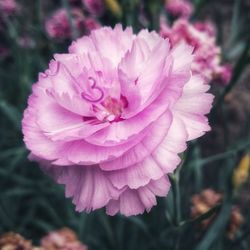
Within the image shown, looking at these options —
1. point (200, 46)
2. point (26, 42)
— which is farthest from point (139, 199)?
point (26, 42)

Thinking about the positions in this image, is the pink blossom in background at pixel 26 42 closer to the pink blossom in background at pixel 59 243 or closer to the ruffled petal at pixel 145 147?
the pink blossom in background at pixel 59 243

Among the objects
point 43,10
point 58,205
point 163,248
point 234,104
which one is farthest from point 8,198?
point 43,10

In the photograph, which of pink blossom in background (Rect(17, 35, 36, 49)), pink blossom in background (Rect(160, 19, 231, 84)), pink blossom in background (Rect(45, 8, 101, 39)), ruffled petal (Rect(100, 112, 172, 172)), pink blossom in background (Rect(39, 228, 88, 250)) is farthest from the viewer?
pink blossom in background (Rect(17, 35, 36, 49))

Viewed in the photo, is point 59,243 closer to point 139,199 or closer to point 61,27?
point 139,199

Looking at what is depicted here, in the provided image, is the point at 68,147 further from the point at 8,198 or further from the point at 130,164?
the point at 8,198

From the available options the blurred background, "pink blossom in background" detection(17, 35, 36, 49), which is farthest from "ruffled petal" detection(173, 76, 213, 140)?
"pink blossom in background" detection(17, 35, 36, 49)

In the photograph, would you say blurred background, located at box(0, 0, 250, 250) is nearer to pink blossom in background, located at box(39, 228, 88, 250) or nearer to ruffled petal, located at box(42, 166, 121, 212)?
pink blossom in background, located at box(39, 228, 88, 250)
